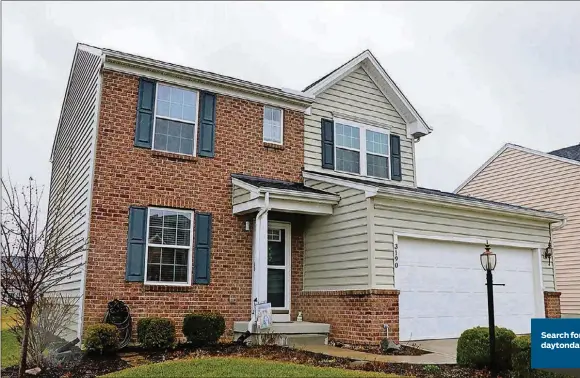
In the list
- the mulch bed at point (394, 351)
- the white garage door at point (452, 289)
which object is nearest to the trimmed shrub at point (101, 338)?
the mulch bed at point (394, 351)

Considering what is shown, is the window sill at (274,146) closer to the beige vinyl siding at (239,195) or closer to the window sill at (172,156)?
the beige vinyl siding at (239,195)

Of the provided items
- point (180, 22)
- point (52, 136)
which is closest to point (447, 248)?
point (180, 22)

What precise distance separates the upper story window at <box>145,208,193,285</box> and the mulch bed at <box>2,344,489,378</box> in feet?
5.02

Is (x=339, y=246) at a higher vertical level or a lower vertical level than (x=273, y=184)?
lower

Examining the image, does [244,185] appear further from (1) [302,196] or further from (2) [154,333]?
(2) [154,333]

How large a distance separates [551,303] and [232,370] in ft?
33.3

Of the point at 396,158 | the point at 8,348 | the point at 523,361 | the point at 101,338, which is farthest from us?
the point at 396,158

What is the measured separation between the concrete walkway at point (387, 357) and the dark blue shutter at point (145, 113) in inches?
207

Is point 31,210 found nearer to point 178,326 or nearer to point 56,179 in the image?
point 178,326

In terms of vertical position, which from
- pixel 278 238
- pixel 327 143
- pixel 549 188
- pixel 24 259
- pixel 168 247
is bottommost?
pixel 24 259

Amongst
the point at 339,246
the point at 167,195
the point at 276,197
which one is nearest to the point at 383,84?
the point at 339,246

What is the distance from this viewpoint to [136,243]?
428 inches

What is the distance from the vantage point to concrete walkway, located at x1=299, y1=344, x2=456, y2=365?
9.10 metres

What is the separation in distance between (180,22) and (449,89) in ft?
57.4
